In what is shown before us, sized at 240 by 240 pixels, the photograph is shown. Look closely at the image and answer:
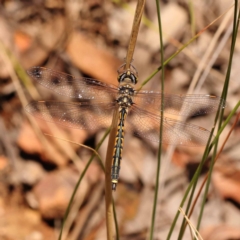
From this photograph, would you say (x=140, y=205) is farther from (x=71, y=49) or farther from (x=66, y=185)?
(x=71, y=49)

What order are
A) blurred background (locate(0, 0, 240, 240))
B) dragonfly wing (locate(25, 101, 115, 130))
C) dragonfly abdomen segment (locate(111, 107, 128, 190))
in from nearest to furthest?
dragonfly abdomen segment (locate(111, 107, 128, 190))
dragonfly wing (locate(25, 101, 115, 130))
blurred background (locate(0, 0, 240, 240))

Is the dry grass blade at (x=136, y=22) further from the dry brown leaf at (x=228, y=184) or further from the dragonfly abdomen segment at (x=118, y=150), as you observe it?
the dry brown leaf at (x=228, y=184)

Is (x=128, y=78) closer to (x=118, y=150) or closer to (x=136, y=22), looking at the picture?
(x=118, y=150)

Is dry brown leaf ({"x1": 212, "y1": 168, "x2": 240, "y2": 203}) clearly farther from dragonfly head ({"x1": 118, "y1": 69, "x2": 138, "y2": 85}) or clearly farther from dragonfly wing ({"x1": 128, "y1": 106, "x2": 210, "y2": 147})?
dragonfly head ({"x1": 118, "y1": 69, "x2": 138, "y2": 85})

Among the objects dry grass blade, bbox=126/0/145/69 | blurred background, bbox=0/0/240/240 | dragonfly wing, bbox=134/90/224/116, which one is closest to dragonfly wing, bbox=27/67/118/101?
dragonfly wing, bbox=134/90/224/116

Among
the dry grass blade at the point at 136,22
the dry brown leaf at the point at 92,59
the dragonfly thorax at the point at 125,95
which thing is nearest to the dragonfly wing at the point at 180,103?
the dragonfly thorax at the point at 125,95

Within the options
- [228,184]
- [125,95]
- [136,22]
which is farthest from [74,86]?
[228,184]

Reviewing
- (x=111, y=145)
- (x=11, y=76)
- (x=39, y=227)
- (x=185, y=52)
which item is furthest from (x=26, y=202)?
(x=111, y=145)
